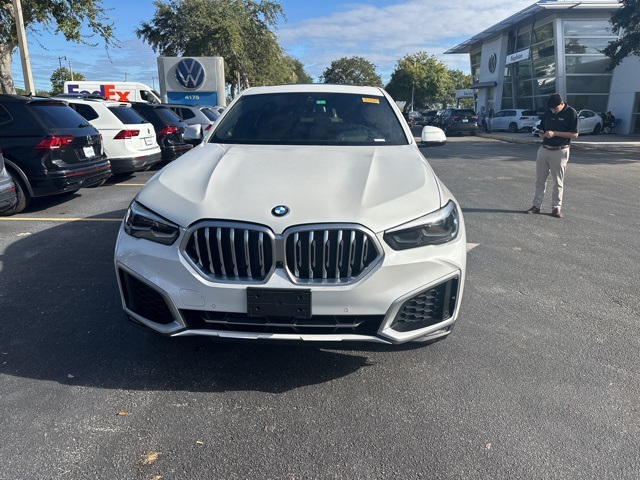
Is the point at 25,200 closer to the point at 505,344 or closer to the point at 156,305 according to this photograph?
the point at 156,305

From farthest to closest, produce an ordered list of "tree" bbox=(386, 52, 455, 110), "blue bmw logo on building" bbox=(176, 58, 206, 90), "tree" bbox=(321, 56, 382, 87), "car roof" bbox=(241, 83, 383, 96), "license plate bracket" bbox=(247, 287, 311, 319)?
1. "tree" bbox=(321, 56, 382, 87)
2. "tree" bbox=(386, 52, 455, 110)
3. "blue bmw logo on building" bbox=(176, 58, 206, 90)
4. "car roof" bbox=(241, 83, 383, 96)
5. "license plate bracket" bbox=(247, 287, 311, 319)

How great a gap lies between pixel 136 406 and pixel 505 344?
2.45m

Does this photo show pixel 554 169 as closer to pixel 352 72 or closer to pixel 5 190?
pixel 5 190

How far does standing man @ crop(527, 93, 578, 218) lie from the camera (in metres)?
7.20

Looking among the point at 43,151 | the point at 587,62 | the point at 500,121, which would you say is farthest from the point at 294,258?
the point at 587,62

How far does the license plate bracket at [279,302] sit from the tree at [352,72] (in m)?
104

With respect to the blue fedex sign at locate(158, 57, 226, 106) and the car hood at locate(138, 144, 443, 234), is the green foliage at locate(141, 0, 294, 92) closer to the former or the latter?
the blue fedex sign at locate(158, 57, 226, 106)

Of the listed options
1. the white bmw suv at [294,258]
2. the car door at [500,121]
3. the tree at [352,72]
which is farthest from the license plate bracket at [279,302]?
the tree at [352,72]

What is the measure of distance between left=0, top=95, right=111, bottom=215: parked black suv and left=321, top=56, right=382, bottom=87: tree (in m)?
99.1

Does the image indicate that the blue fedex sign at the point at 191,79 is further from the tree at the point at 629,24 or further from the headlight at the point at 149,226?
the headlight at the point at 149,226

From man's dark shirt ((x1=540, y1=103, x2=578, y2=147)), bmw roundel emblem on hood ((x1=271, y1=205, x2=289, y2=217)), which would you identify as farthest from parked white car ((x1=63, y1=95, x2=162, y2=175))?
bmw roundel emblem on hood ((x1=271, y1=205, x2=289, y2=217))

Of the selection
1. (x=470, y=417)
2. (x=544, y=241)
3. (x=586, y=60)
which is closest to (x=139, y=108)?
(x=544, y=241)

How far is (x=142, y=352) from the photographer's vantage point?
127 inches

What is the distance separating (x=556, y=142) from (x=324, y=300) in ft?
20.4
